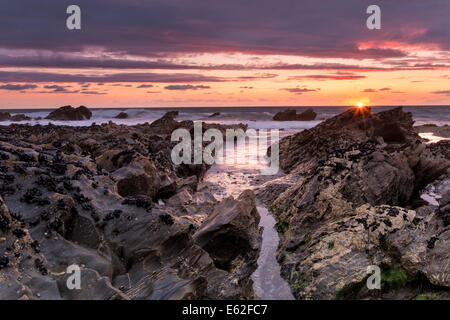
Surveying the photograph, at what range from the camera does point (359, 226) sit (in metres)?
9.16

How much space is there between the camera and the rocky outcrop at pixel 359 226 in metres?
7.78

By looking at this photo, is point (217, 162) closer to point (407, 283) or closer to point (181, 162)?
point (181, 162)

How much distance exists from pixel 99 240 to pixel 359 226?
265 inches

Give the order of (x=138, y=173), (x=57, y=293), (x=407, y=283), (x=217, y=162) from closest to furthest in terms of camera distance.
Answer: (x=57, y=293) < (x=407, y=283) < (x=138, y=173) < (x=217, y=162)

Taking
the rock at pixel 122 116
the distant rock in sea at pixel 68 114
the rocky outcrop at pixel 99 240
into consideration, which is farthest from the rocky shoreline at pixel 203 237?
the rock at pixel 122 116

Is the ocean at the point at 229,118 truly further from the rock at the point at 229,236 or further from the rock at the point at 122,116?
the rock at the point at 229,236

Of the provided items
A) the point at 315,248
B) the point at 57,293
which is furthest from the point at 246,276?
the point at 57,293

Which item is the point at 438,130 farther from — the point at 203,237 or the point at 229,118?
the point at 229,118

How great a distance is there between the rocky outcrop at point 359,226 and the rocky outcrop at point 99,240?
1.62 meters

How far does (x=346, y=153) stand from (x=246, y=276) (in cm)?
653

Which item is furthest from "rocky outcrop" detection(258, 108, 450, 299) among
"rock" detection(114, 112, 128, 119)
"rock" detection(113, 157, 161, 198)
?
"rock" detection(114, 112, 128, 119)

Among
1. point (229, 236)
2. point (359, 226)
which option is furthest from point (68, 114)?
point (359, 226)

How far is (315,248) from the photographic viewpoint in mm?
Answer: 9258

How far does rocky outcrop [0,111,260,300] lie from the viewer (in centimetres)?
620
